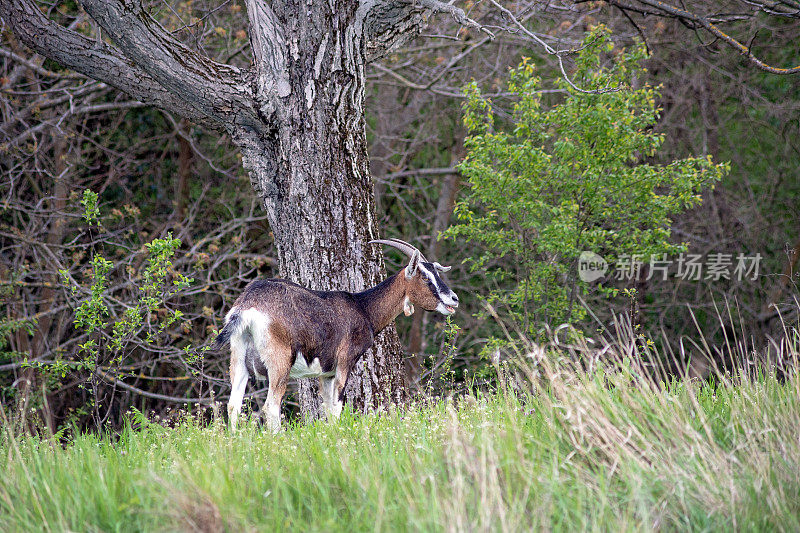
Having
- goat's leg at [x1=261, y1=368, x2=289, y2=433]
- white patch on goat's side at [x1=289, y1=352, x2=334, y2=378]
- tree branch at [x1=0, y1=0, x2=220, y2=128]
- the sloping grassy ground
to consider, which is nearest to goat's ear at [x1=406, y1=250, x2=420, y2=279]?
white patch on goat's side at [x1=289, y1=352, x2=334, y2=378]

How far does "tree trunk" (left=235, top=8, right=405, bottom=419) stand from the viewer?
23.4 feet

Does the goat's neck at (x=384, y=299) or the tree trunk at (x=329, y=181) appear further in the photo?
the tree trunk at (x=329, y=181)

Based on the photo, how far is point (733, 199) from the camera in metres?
15.9

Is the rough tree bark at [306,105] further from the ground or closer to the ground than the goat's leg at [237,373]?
further from the ground

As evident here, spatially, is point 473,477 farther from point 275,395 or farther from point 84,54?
point 84,54

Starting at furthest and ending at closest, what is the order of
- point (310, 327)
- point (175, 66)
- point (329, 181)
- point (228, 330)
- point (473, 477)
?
point (329, 181)
point (175, 66)
point (310, 327)
point (228, 330)
point (473, 477)

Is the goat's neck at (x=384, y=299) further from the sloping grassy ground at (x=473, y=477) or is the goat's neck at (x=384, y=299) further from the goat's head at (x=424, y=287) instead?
the sloping grassy ground at (x=473, y=477)

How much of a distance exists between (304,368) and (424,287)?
1.16 meters

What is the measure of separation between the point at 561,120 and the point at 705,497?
594 cm

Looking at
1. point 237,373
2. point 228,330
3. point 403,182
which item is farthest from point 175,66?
point 403,182

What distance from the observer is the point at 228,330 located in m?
5.59

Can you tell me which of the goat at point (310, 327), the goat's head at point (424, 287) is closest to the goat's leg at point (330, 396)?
the goat at point (310, 327)

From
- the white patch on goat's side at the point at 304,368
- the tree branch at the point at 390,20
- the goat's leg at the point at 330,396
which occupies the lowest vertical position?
the goat's leg at the point at 330,396

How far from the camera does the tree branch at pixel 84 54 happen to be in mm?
7207
